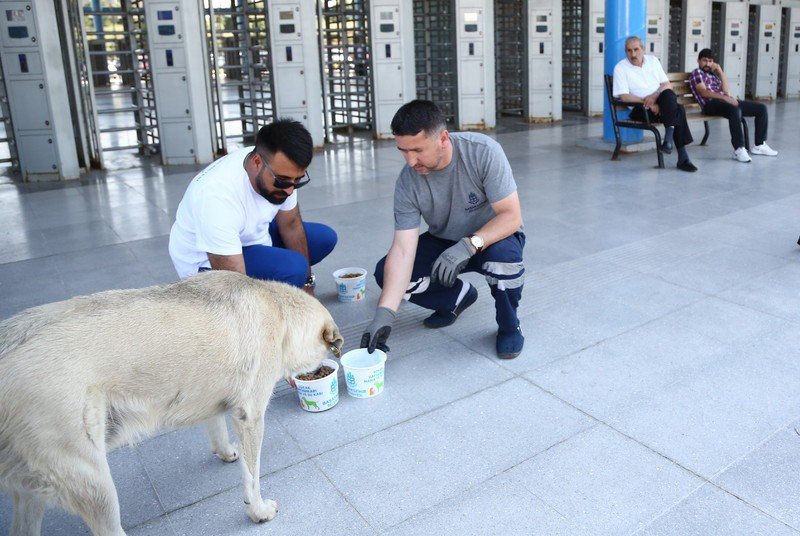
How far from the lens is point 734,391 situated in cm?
334

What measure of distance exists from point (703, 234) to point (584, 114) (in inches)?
406

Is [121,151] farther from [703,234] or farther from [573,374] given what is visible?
[573,374]

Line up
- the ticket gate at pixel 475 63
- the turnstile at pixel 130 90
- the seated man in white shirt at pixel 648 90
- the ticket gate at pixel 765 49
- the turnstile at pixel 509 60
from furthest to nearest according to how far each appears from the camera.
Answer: the ticket gate at pixel 765 49
the turnstile at pixel 509 60
the ticket gate at pixel 475 63
the turnstile at pixel 130 90
the seated man in white shirt at pixel 648 90

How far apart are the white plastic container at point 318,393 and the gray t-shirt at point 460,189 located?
100 centimetres

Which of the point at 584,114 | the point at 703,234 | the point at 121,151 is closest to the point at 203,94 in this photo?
the point at 121,151

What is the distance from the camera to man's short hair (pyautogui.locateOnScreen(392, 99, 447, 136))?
3467 mm

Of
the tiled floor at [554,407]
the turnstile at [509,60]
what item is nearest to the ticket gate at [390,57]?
the turnstile at [509,60]

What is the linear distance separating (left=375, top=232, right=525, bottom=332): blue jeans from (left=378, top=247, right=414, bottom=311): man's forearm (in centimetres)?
24

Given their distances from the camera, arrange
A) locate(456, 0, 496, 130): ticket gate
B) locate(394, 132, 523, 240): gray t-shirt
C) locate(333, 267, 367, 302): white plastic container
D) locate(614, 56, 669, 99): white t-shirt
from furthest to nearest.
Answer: locate(456, 0, 496, 130): ticket gate, locate(614, 56, 669, 99): white t-shirt, locate(333, 267, 367, 302): white plastic container, locate(394, 132, 523, 240): gray t-shirt

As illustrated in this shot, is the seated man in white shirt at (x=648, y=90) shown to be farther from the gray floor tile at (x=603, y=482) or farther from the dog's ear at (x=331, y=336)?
the dog's ear at (x=331, y=336)

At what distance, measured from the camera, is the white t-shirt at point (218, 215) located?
3336mm

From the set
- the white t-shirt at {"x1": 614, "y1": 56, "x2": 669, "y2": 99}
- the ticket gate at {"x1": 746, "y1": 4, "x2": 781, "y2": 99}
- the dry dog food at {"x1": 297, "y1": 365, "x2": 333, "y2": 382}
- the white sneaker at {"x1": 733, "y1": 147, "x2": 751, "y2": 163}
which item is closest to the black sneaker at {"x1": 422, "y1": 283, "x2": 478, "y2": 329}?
the dry dog food at {"x1": 297, "y1": 365, "x2": 333, "y2": 382}

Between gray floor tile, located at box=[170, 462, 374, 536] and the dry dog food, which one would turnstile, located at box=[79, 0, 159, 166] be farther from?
gray floor tile, located at box=[170, 462, 374, 536]

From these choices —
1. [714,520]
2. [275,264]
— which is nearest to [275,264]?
[275,264]
